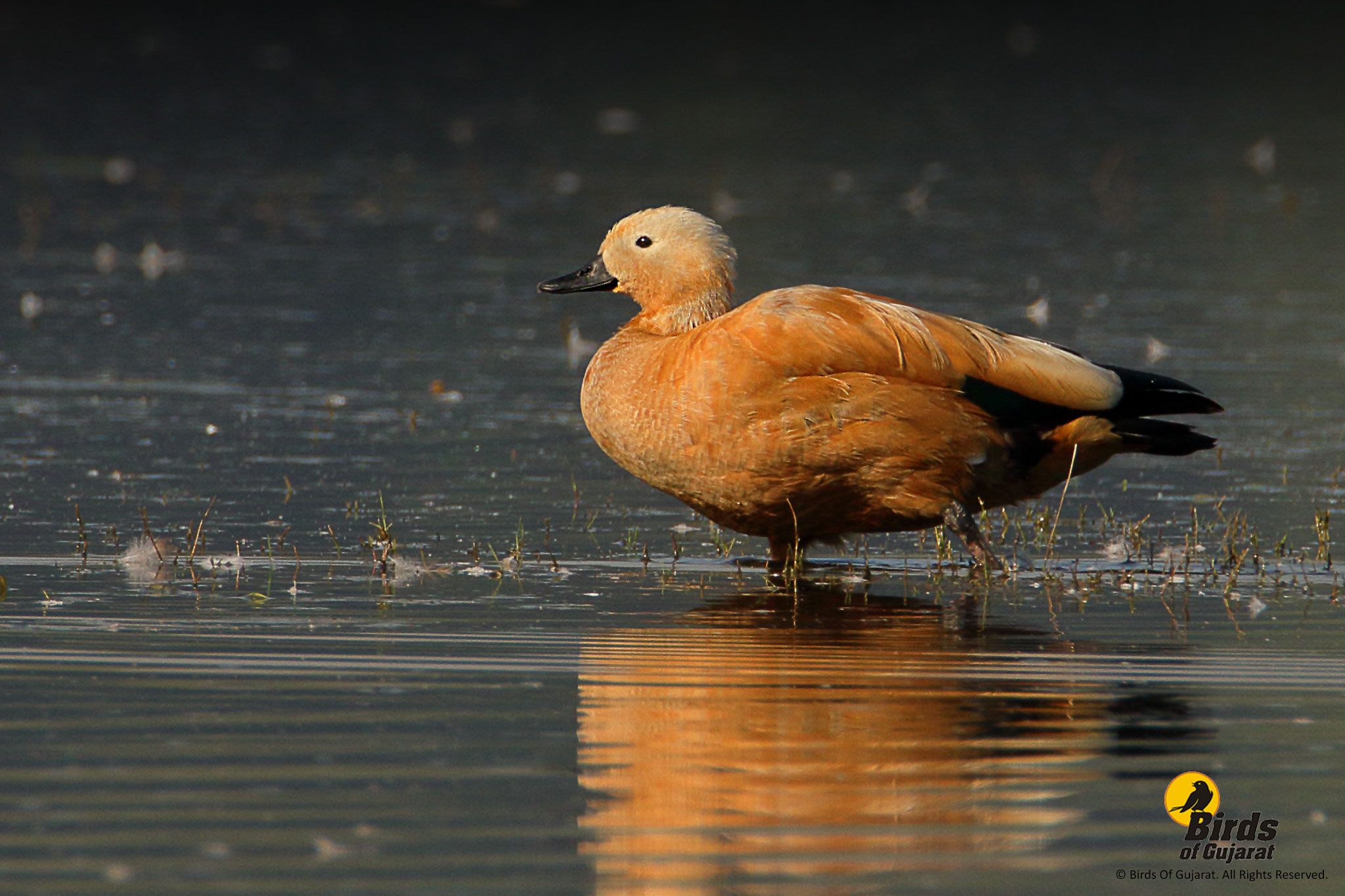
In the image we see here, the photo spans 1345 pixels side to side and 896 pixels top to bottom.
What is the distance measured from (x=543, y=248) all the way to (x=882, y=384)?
935 centimetres

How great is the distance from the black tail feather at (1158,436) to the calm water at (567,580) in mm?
379

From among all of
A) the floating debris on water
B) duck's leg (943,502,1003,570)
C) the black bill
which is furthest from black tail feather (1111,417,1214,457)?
the floating debris on water

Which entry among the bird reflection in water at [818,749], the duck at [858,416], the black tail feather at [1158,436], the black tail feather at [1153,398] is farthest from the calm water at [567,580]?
the black tail feather at [1153,398]

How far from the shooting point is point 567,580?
7.59m

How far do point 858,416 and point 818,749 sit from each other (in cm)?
241

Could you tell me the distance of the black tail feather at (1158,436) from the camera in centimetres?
786

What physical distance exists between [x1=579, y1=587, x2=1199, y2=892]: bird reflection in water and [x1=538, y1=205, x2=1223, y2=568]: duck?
30.0 inches

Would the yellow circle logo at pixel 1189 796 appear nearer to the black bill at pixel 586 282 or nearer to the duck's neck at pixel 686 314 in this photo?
the duck's neck at pixel 686 314

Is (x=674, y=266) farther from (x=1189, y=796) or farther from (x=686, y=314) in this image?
(x=1189, y=796)

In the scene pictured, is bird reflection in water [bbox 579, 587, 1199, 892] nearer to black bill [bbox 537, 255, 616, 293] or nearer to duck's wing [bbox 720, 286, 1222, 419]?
duck's wing [bbox 720, 286, 1222, 419]

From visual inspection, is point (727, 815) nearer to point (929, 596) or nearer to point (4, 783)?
point (4, 783)

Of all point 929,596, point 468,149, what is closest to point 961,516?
point 929,596

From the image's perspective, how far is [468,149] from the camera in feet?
78.4

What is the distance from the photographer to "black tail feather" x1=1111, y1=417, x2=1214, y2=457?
25.8 ft
